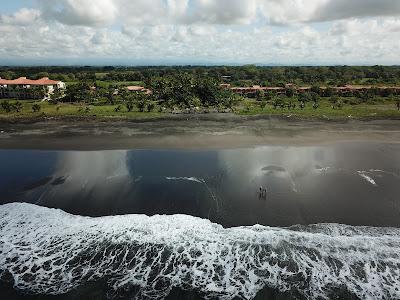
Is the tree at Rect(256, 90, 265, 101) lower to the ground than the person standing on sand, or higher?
lower

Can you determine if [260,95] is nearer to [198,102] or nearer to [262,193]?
[198,102]

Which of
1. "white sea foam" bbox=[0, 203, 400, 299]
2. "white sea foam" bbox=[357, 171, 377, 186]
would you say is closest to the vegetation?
"white sea foam" bbox=[357, 171, 377, 186]

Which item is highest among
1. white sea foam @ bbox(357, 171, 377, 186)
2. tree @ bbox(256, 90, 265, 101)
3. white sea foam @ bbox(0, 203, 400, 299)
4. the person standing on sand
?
the person standing on sand

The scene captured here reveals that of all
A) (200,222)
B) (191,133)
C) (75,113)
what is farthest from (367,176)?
(75,113)

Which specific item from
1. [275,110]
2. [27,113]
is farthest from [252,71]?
[27,113]

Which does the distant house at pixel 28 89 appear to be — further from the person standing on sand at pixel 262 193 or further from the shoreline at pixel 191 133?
the person standing on sand at pixel 262 193

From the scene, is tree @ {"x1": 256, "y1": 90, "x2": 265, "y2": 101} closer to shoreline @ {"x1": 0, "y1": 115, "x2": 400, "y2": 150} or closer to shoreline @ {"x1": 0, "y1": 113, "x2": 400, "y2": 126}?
shoreline @ {"x1": 0, "y1": 113, "x2": 400, "y2": 126}
